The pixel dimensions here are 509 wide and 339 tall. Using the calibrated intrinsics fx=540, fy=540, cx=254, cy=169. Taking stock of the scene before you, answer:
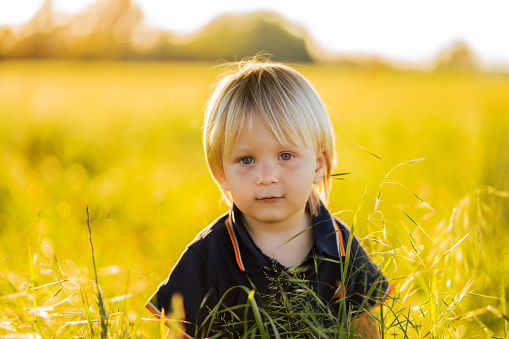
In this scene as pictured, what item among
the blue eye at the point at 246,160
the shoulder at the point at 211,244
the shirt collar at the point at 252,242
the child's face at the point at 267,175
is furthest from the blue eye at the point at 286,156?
the shoulder at the point at 211,244

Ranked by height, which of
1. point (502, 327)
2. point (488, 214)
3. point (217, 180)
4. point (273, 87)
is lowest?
point (502, 327)

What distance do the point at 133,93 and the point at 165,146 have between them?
23.6ft

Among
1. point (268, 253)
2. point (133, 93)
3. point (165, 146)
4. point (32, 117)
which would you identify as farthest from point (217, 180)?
point (133, 93)

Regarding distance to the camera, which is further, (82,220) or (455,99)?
(455,99)

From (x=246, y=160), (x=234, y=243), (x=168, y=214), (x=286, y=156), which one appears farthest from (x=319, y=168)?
(x=168, y=214)

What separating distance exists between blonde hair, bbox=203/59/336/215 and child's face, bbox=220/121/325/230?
0.03 metres

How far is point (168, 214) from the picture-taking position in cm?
351

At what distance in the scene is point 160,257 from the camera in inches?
113

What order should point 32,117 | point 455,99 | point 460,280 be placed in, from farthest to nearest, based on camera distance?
point 455,99 → point 32,117 → point 460,280

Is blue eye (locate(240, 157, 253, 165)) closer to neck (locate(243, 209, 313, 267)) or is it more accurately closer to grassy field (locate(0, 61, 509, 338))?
neck (locate(243, 209, 313, 267))

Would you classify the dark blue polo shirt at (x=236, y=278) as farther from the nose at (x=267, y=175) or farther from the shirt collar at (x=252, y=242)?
the nose at (x=267, y=175)

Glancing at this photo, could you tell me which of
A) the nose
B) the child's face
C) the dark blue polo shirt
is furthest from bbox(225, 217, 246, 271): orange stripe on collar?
the nose

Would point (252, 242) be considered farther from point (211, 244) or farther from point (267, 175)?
point (267, 175)

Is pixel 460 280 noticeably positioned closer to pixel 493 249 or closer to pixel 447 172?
pixel 493 249
